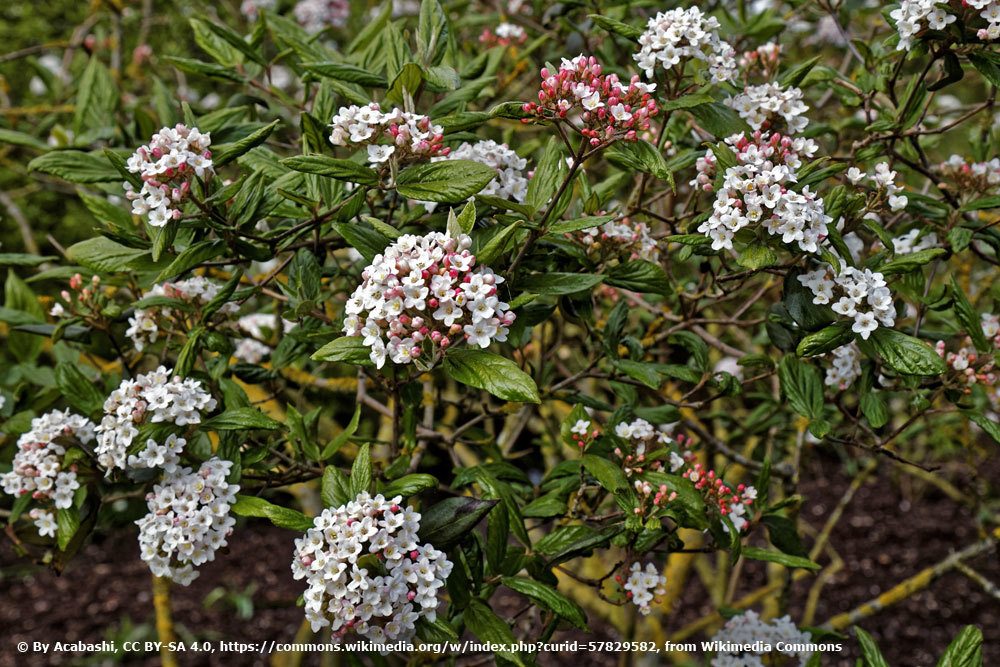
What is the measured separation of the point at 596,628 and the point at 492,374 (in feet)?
10.4

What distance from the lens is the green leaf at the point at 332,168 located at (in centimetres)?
139

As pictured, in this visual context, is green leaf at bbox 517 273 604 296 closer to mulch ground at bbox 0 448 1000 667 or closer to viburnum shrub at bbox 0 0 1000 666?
viburnum shrub at bbox 0 0 1000 666

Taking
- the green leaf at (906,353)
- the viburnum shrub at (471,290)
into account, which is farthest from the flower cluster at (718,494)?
the green leaf at (906,353)

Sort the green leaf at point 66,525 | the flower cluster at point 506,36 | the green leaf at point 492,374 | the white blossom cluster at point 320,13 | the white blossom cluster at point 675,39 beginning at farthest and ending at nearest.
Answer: the white blossom cluster at point 320,13 < the flower cluster at point 506,36 < the green leaf at point 66,525 < the white blossom cluster at point 675,39 < the green leaf at point 492,374

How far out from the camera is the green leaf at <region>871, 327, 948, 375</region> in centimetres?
146

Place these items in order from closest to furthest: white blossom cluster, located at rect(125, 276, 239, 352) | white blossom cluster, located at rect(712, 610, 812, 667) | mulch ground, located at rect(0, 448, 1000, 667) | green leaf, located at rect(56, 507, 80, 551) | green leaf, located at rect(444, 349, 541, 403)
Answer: green leaf, located at rect(444, 349, 541, 403) → green leaf, located at rect(56, 507, 80, 551) → white blossom cluster, located at rect(125, 276, 239, 352) → white blossom cluster, located at rect(712, 610, 812, 667) → mulch ground, located at rect(0, 448, 1000, 667)

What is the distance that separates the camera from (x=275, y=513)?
1.49 meters

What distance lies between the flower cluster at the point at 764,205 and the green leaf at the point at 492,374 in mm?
447

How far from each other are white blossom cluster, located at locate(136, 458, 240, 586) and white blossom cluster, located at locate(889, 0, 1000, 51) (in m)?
1.55

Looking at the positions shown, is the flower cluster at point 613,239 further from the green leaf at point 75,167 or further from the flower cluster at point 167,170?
the green leaf at point 75,167

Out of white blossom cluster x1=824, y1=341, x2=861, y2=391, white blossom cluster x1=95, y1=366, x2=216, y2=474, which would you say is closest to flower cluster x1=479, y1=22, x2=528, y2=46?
white blossom cluster x1=824, y1=341, x2=861, y2=391

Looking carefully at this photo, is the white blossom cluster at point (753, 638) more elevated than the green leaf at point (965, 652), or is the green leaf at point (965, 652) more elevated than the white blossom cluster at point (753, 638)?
the green leaf at point (965, 652)

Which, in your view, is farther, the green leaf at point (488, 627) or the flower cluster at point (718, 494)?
the flower cluster at point (718, 494)

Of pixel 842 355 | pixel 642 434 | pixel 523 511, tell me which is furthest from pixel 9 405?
pixel 842 355
